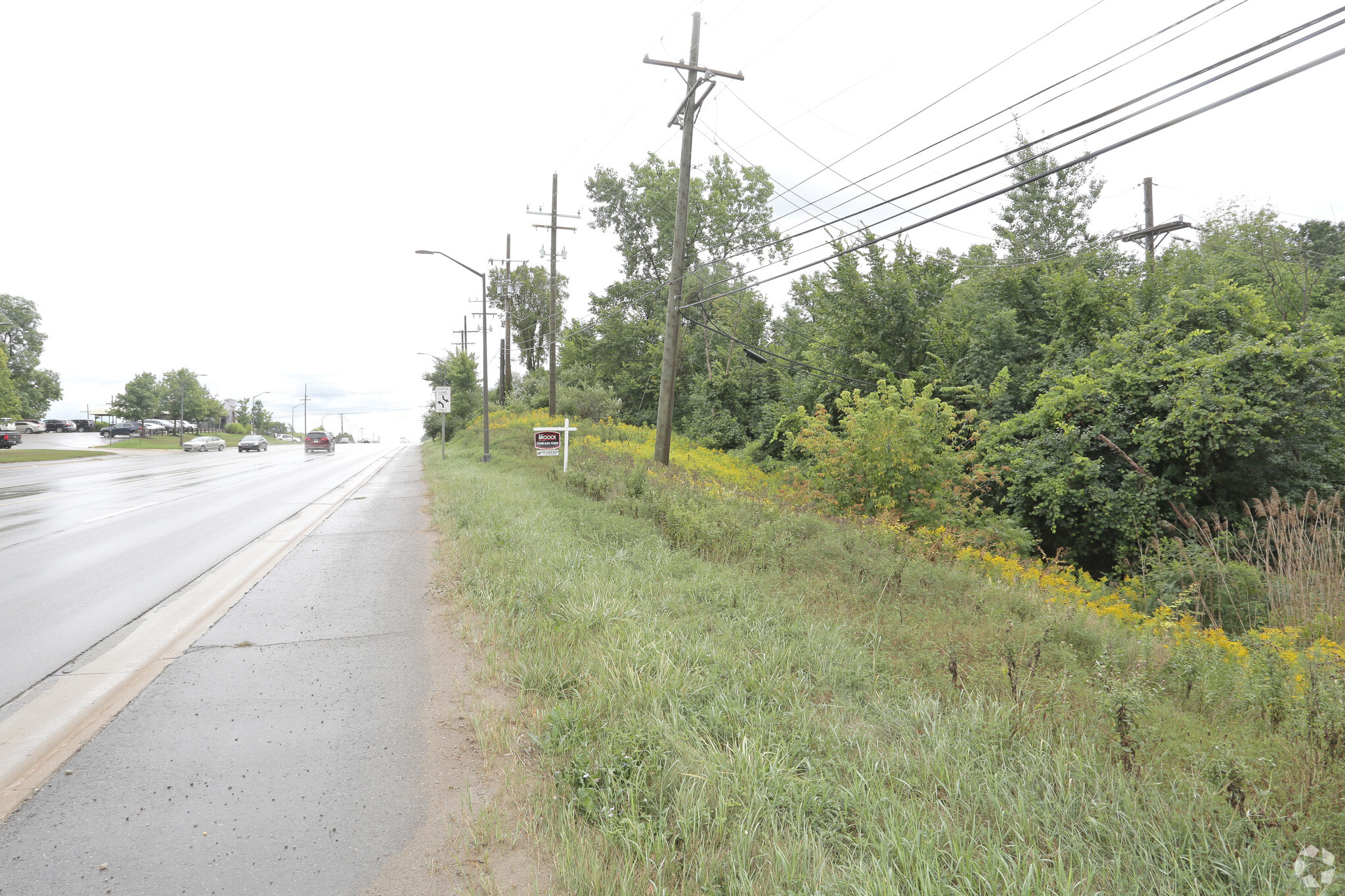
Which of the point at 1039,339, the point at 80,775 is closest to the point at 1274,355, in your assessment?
the point at 1039,339

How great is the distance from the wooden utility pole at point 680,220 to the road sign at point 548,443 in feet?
8.87

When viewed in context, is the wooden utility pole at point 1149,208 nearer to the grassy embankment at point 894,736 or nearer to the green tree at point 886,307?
the green tree at point 886,307

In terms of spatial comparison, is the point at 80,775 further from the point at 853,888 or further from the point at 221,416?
the point at 221,416

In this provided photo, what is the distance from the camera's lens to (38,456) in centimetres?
3356

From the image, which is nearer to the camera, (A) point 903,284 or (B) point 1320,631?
(B) point 1320,631

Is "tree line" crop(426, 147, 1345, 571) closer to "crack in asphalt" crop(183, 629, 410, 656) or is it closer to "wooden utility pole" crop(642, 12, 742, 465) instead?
"wooden utility pole" crop(642, 12, 742, 465)

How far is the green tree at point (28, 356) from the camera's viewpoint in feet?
224

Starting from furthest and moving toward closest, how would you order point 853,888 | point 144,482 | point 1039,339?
point 144,482
point 1039,339
point 853,888

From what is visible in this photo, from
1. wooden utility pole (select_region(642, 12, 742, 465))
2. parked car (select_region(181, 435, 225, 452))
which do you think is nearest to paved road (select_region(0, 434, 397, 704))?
wooden utility pole (select_region(642, 12, 742, 465))

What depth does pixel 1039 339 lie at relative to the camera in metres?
18.6

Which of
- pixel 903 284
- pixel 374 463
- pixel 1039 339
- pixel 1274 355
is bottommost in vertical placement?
pixel 374 463

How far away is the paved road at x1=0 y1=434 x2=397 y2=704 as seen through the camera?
5637 millimetres

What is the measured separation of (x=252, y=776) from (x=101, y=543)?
9.13 m

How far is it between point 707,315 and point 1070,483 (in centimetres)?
2495
